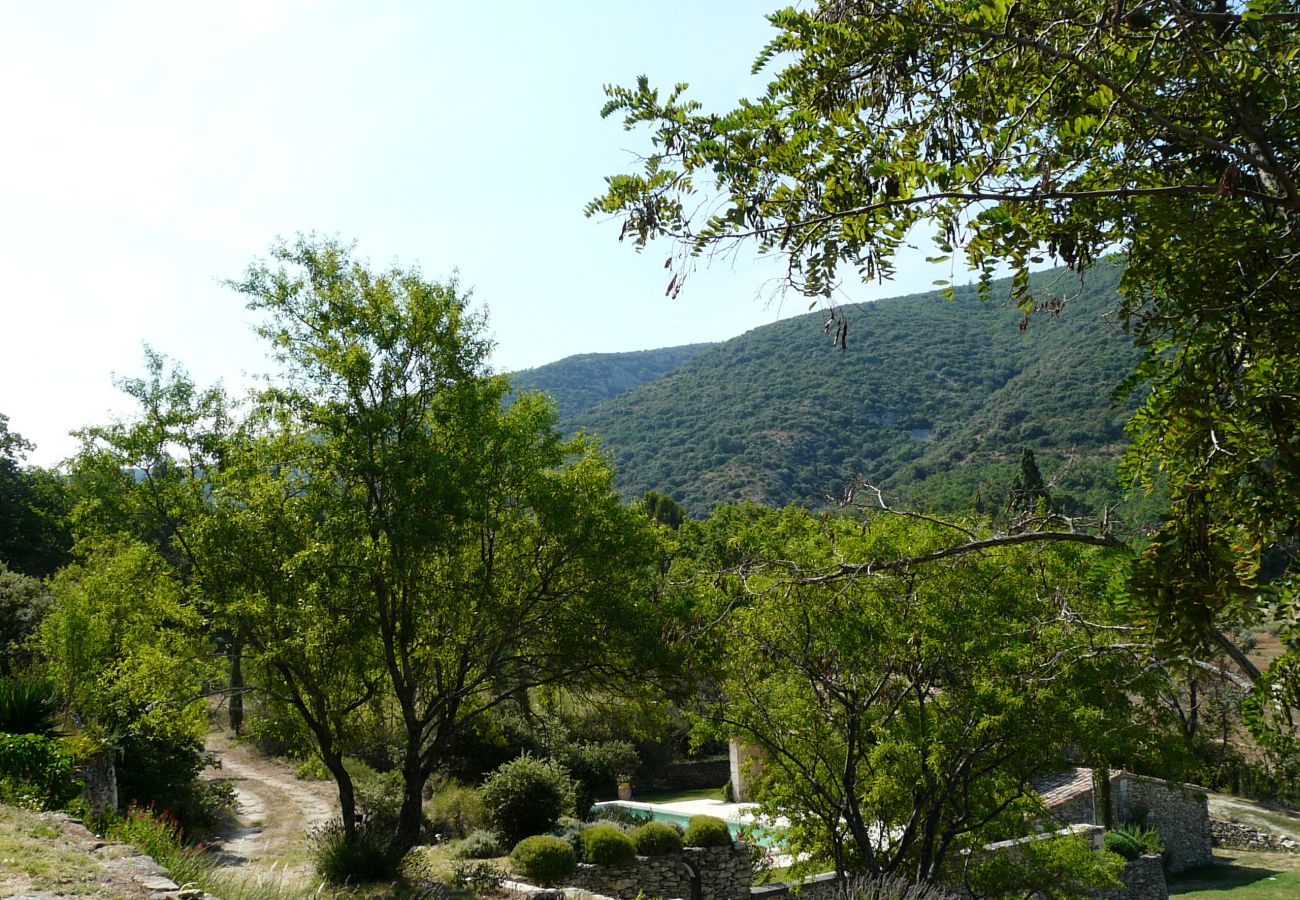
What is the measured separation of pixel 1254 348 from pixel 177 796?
21.5 m

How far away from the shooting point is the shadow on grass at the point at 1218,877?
74.0 feet

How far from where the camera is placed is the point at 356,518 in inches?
514

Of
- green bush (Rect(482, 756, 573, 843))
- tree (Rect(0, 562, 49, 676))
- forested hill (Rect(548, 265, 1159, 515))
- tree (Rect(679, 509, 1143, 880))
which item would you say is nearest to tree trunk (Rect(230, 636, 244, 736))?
green bush (Rect(482, 756, 573, 843))

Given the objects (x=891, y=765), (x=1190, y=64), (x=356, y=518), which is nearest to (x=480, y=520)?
(x=356, y=518)

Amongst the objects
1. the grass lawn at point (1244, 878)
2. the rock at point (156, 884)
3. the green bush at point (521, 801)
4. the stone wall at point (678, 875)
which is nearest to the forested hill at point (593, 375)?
the grass lawn at point (1244, 878)

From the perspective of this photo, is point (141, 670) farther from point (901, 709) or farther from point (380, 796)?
point (901, 709)

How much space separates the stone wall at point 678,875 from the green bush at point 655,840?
0.11m

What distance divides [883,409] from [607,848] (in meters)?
75.4

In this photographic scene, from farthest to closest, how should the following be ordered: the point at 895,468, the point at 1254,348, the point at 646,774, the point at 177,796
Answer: the point at 895,468, the point at 646,774, the point at 177,796, the point at 1254,348

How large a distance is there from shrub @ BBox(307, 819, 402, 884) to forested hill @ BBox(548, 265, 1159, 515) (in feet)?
114

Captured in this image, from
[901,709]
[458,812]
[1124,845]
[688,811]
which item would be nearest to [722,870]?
[901,709]

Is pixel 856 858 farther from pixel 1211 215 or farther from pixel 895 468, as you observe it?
pixel 895 468

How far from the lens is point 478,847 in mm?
17422

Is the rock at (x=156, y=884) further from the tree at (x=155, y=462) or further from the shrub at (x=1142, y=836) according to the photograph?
the shrub at (x=1142, y=836)
